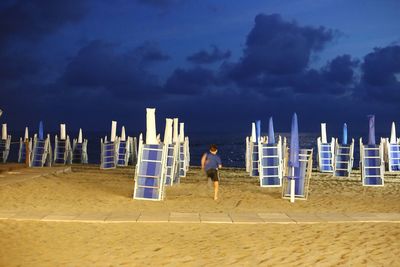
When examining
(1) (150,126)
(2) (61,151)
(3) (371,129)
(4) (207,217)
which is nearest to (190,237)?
(4) (207,217)

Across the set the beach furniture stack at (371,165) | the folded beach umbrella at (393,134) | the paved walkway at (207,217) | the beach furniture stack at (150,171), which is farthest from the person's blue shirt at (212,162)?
the folded beach umbrella at (393,134)

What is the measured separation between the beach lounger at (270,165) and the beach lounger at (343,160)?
5.30 metres

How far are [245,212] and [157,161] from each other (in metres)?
3.33

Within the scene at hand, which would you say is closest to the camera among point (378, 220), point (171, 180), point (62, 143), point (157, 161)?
point (378, 220)

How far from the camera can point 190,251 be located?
8.20 metres

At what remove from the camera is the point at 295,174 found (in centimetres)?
1537

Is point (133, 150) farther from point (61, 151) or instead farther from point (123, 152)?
point (61, 151)

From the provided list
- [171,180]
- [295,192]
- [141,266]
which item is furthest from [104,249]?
[171,180]

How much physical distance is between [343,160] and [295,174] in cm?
826

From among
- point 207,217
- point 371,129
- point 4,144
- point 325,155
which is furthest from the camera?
point 4,144

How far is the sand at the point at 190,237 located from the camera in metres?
7.70

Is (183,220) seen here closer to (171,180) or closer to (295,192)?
(295,192)

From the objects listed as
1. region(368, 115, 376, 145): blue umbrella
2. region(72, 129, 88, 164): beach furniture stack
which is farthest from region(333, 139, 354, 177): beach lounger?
region(72, 129, 88, 164): beach furniture stack

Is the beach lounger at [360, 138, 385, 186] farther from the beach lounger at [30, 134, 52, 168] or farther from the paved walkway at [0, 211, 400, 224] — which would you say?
the beach lounger at [30, 134, 52, 168]
